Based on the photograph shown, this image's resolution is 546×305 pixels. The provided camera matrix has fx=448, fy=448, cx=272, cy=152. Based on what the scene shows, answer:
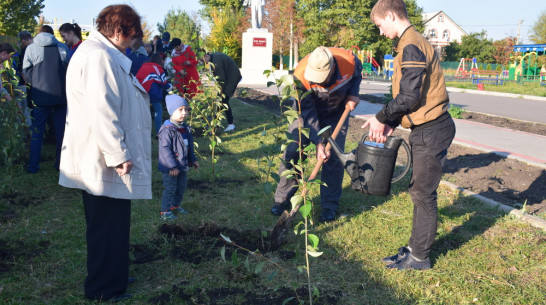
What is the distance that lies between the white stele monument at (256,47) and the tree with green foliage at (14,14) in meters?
14.9

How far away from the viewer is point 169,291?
3078 mm

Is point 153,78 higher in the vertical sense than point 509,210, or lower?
higher

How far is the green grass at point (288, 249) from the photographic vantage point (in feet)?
10.2

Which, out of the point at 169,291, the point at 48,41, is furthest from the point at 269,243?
the point at 48,41

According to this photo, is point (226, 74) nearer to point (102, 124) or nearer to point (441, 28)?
point (102, 124)

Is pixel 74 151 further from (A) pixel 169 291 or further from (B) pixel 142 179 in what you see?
(A) pixel 169 291

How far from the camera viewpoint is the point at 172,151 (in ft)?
14.3

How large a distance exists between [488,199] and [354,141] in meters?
3.41

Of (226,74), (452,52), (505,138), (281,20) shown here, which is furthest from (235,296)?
(452,52)

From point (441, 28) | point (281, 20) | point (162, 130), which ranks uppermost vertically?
point (441, 28)

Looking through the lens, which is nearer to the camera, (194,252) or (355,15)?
(194,252)

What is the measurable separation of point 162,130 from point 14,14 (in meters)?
29.0

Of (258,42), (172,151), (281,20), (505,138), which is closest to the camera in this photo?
(172,151)

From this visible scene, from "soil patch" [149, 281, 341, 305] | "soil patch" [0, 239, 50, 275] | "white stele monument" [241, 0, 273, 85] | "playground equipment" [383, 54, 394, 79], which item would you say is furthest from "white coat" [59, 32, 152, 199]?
"playground equipment" [383, 54, 394, 79]
